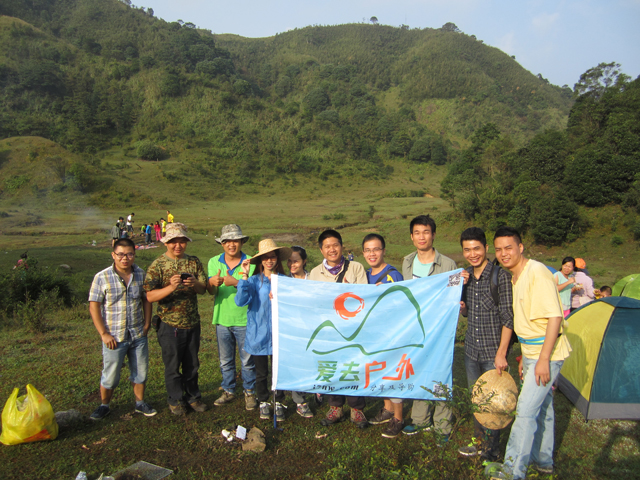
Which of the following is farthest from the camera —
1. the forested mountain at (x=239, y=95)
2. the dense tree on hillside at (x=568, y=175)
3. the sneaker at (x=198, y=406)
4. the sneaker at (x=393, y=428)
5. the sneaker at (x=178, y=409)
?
the forested mountain at (x=239, y=95)

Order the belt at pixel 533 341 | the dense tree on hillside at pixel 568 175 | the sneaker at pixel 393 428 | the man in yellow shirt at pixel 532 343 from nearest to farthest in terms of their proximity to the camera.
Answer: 1. the man in yellow shirt at pixel 532 343
2. the belt at pixel 533 341
3. the sneaker at pixel 393 428
4. the dense tree on hillside at pixel 568 175

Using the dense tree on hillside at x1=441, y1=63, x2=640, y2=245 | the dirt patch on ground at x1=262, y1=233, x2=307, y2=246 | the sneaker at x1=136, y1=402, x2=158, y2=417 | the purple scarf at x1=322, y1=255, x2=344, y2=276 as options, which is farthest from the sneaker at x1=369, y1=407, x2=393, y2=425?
the dense tree on hillside at x1=441, y1=63, x2=640, y2=245

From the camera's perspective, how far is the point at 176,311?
4.09 meters

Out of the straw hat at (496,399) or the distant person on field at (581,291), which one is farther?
the distant person on field at (581,291)

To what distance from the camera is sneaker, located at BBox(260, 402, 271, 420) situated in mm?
4109

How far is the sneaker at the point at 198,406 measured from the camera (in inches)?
167

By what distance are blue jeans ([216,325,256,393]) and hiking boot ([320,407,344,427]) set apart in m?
0.85

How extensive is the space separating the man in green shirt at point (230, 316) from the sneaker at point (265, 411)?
0.17m

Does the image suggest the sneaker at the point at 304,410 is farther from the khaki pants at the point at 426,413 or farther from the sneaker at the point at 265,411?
the khaki pants at the point at 426,413

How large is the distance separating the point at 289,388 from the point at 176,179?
141ft

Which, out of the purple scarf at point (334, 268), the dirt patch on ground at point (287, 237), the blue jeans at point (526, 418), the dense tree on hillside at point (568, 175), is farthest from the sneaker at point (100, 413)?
the dense tree on hillside at point (568, 175)

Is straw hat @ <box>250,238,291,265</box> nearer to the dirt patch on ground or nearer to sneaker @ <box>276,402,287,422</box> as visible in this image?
sneaker @ <box>276,402,287,422</box>

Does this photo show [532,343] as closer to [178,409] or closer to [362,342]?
[362,342]

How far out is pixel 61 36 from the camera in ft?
297
